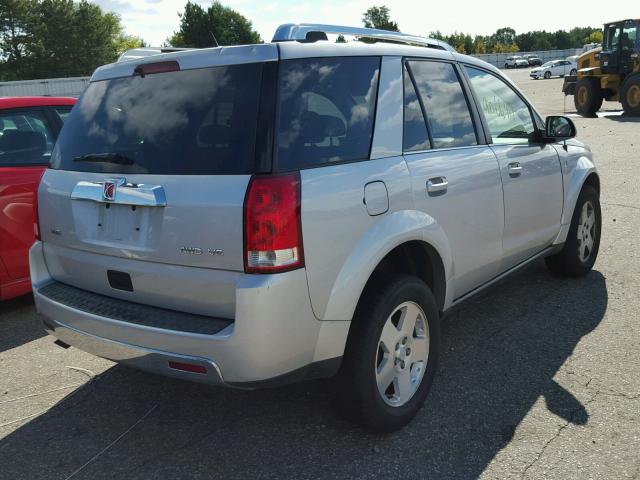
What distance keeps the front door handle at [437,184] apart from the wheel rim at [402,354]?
614 mm

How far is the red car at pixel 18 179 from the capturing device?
4855 mm

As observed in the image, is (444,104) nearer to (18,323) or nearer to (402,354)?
(402,354)

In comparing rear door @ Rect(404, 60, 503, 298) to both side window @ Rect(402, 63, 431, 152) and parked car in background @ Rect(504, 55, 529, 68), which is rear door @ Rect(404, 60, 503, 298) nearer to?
side window @ Rect(402, 63, 431, 152)

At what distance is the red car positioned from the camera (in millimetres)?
4855

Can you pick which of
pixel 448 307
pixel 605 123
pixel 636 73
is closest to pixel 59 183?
pixel 448 307

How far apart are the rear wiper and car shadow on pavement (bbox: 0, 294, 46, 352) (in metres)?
1.98

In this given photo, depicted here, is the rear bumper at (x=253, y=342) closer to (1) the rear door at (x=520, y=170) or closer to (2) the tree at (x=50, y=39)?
(1) the rear door at (x=520, y=170)

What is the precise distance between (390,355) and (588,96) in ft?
70.2

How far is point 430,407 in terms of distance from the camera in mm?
3350

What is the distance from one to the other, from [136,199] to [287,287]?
793 mm

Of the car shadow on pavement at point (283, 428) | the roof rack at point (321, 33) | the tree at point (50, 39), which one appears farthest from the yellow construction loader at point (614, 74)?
the tree at point (50, 39)

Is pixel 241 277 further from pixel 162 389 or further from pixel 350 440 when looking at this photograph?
pixel 162 389

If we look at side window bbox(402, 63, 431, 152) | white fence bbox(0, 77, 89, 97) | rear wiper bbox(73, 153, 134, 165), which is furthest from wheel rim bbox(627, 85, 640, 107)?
white fence bbox(0, 77, 89, 97)

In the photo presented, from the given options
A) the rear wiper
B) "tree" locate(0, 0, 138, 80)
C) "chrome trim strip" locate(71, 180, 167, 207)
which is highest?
"tree" locate(0, 0, 138, 80)
